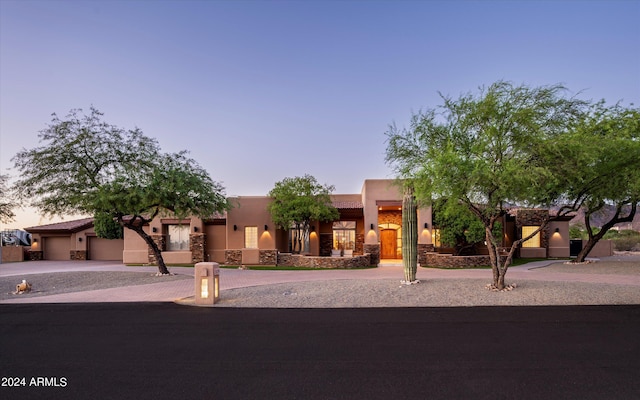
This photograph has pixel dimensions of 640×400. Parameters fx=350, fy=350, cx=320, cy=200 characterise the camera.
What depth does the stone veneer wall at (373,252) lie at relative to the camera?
2169 cm

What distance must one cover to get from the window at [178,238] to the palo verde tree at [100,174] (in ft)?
26.8

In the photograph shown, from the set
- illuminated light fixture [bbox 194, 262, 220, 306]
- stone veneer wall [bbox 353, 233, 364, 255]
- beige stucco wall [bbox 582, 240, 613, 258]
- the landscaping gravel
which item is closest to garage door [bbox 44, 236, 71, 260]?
stone veneer wall [bbox 353, 233, 364, 255]

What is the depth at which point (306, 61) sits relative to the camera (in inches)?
847

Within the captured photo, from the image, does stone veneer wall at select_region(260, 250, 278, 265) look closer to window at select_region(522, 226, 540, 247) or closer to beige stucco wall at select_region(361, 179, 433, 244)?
beige stucco wall at select_region(361, 179, 433, 244)

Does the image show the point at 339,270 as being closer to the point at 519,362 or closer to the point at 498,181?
the point at 498,181

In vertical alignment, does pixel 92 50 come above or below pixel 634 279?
above

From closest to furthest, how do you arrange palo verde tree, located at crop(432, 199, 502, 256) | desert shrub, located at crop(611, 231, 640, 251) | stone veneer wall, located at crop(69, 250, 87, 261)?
palo verde tree, located at crop(432, 199, 502, 256)
stone veneer wall, located at crop(69, 250, 87, 261)
desert shrub, located at crop(611, 231, 640, 251)

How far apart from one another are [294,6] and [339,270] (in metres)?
14.6

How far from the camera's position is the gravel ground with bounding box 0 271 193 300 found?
46.8ft

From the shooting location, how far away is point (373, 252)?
21859mm

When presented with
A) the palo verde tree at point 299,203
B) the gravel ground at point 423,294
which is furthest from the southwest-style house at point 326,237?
the gravel ground at point 423,294

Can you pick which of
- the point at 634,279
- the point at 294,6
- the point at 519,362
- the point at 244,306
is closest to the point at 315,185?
the point at 294,6

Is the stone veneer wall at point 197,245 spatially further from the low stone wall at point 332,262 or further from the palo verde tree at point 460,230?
the palo verde tree at point 460,230

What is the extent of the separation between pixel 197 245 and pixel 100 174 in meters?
9.06
